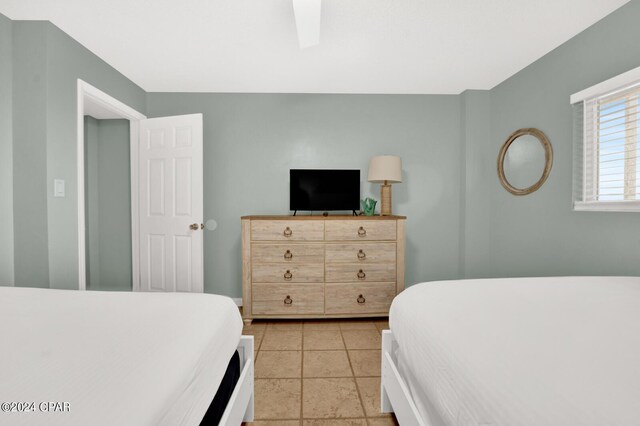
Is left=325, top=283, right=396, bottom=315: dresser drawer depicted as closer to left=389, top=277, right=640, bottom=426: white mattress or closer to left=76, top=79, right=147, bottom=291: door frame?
left=389, top=277, right=640, bottom=426: white mattress

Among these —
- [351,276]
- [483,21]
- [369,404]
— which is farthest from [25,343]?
[483,21]

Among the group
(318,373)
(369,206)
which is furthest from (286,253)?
(318,373)

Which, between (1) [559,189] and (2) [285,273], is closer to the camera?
(1) [559,189]

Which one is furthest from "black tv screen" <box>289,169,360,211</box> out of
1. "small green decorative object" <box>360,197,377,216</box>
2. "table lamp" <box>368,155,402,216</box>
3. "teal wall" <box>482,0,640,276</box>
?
"teal wall" <box>482,0,640,276</box>

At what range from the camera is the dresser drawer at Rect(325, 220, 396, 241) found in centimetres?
283

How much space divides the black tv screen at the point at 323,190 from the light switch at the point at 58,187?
6.16ft

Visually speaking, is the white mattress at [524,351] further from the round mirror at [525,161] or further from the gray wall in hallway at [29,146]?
the gray wall in hallway at [29,146]

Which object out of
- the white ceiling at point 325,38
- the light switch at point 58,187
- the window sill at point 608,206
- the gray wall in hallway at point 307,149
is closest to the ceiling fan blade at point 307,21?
the white ceiling at point 325,38

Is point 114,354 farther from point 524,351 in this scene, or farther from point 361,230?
point 361,230

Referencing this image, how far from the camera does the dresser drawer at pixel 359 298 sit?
2824 mm

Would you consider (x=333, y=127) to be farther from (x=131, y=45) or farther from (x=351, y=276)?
(x=131, y=45)

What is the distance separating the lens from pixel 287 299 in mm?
2809

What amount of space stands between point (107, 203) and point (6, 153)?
1733 millimetres

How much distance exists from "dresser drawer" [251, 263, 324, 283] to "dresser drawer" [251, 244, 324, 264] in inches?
1.9
